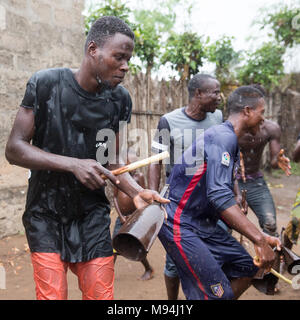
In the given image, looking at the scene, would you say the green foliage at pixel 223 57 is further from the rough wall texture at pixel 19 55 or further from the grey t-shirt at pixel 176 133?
the grey t-shirt at pixel 176 133

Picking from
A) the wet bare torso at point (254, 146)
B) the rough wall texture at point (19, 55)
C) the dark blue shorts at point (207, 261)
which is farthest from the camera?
the rough wall texture at point (19, 55)

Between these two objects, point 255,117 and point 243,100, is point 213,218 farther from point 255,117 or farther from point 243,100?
point 243,100

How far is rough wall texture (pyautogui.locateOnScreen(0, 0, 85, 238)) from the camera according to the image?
5.23 meters

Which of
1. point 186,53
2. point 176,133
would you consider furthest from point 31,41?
point 186,53

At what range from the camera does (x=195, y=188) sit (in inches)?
112

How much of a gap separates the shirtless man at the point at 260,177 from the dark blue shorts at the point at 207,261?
5.38ft

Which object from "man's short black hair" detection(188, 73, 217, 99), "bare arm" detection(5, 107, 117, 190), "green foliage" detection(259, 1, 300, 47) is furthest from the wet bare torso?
"green foliage" detection(259, 1, 300, 47)

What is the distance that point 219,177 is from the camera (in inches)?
103

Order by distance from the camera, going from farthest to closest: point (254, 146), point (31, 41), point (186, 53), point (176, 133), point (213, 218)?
point (186, 53) < point (31, 41) < point (254, 146) < point (176, 133) < point (213, 218)

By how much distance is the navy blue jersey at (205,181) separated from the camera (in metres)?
2.60

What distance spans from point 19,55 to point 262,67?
8458 millimetres

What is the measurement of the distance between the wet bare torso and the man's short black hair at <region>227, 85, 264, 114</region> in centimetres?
183

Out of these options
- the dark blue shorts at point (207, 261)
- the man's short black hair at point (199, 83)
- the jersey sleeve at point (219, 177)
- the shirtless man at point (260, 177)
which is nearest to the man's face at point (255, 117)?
the jersey sleeve at point (219, 177)

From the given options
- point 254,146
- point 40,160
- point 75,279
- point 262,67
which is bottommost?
point 75,279
